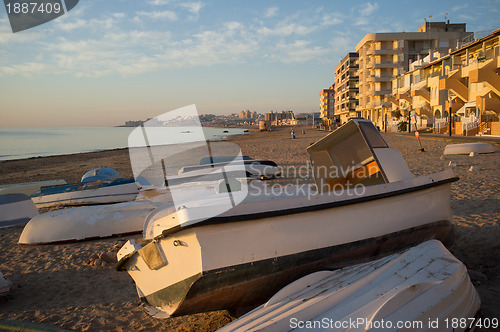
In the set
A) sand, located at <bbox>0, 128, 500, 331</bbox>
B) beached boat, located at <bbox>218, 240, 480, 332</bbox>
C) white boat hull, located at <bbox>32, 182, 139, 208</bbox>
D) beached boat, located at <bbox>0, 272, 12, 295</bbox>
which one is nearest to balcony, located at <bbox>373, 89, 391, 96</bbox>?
sand, located at <bbox>0, 128, 500, 331</bbox>

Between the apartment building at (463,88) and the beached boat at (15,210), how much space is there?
28.2 metres

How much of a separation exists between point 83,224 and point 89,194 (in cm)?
341

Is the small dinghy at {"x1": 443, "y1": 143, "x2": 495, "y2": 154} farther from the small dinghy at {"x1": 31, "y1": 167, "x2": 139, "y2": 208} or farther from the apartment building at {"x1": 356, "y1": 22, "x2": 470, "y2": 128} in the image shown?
the apartment building at {"x1": 356, "y1": 22, "x2": 470, "y2": 128}

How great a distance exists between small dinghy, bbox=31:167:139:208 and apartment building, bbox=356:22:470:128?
50.3 meters

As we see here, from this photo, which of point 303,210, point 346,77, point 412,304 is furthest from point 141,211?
point 346,77

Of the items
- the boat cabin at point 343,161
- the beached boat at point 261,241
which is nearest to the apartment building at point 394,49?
the boat cabin at point 343,161

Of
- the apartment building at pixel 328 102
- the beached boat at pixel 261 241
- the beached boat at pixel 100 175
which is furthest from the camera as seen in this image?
the apartment building at pixel 328 102

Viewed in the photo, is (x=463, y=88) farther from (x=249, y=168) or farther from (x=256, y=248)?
(x=256, y=248)

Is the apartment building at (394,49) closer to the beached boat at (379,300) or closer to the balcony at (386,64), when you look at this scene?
the balcony at (386,64)

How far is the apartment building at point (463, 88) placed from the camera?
82.5 ft

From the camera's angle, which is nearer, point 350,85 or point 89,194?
point 89,194

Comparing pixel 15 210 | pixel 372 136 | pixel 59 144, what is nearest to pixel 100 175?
pixel 15 210

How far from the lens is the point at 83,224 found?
23.1 ft

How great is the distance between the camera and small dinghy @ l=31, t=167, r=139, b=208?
395 inches
